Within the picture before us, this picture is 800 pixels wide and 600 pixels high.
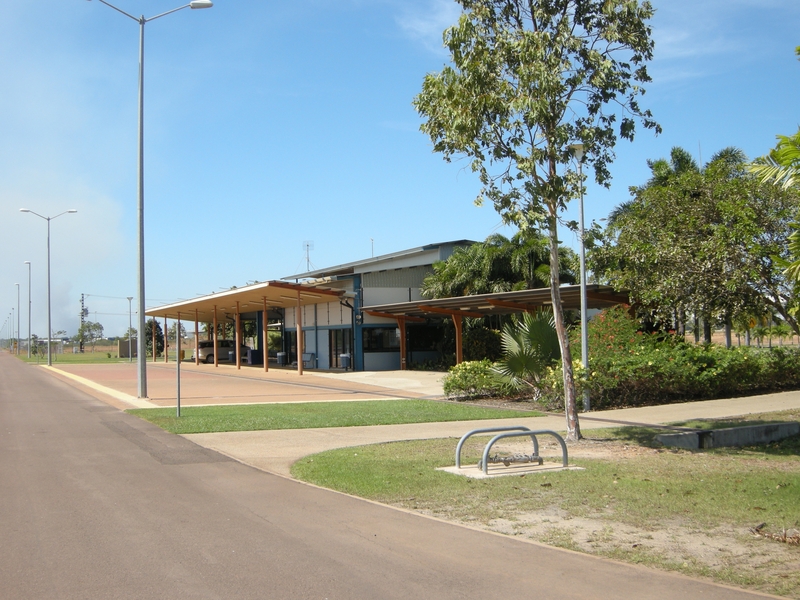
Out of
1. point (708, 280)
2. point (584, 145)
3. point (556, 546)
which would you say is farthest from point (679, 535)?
point (708, 280)

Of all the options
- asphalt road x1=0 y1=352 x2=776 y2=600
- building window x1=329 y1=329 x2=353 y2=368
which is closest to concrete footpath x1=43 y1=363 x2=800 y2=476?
asphalt road x1=0 y1=352 x2=776 y2=600

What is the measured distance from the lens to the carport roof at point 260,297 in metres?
33.9

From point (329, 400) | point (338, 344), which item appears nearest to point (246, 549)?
point (329, 400)

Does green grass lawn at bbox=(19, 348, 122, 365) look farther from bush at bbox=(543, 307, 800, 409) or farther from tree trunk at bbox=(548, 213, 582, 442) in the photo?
tree trunk at bbox=(548, 213, 582, 442)

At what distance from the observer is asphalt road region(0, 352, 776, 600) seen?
542 cm

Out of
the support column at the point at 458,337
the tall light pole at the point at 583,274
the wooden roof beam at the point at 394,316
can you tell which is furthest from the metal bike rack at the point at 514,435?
the wooden roof beam at the point at 394,316

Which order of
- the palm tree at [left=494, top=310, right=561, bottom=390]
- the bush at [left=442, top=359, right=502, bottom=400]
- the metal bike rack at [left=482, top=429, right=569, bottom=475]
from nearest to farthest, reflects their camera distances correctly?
the metal bike rack at [left=482, top=429, right=569, bottom=475]
the palm tree at [left=494, top=310, right=561, bottom=390]
the bush at [left=442, top=359, right=502, bottom=400]

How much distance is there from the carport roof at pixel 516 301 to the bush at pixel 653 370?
176cm

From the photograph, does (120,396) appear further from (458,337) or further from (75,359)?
(75,359)

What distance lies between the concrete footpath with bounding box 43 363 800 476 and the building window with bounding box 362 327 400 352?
3694 mm

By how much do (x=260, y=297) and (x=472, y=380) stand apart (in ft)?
66.2

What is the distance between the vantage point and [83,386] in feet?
98.2

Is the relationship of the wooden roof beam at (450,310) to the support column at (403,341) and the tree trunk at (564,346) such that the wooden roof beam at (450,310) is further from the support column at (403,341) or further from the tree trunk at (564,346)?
the tree trunk at (564,346)

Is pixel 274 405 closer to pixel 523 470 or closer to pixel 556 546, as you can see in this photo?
pixel 523 470
